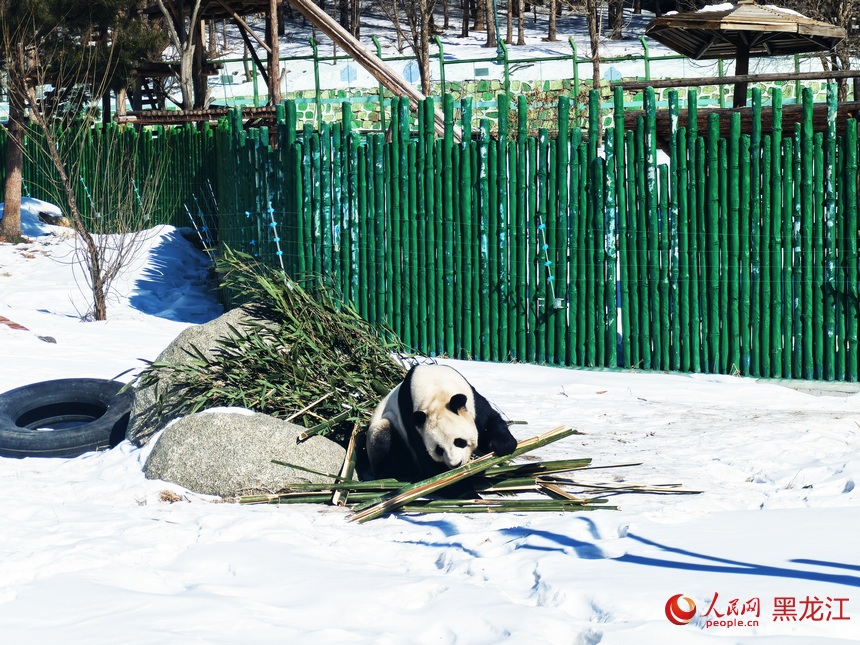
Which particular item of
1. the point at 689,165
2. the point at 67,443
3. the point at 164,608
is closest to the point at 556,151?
the point at 689,165

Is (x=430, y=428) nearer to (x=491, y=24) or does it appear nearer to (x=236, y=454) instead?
(x=236, y=454)

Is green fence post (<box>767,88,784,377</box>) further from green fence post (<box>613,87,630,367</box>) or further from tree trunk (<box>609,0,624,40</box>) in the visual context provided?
tree trunk (<box>609,0,624,40</box>)

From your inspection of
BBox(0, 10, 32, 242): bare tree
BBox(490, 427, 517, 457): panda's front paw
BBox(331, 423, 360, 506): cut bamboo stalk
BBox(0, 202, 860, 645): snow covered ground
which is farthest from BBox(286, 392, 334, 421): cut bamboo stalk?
BBox(0, 10, 32, 242): bare tree

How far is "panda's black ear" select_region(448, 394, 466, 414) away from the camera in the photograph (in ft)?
17.4

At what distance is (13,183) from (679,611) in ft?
45.5

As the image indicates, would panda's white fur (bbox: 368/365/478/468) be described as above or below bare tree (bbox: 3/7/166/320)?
below

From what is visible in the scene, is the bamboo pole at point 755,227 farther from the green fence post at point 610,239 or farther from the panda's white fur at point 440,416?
the panda's white fur at point 440,416

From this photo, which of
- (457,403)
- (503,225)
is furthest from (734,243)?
(457,403)

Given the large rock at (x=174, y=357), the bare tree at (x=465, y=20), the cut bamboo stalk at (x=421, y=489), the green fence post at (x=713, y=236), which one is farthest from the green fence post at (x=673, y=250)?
the bare tree at (x=465, y=20)

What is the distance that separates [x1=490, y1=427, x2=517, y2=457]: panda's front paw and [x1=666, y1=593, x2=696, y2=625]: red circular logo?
199cm

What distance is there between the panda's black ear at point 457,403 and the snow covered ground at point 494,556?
0.62 metres

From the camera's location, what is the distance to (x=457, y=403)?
5.34 meters

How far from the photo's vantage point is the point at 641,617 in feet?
11.1

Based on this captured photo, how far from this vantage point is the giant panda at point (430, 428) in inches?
209
